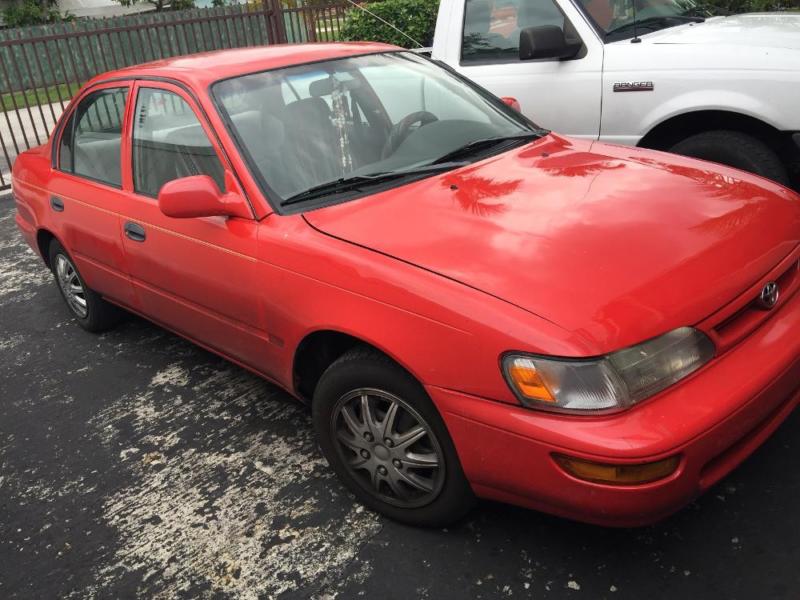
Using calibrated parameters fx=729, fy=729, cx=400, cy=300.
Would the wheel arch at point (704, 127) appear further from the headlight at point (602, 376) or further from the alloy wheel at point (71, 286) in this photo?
the alloy wheel at point (71, 286)

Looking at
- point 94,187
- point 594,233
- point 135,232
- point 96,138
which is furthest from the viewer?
point 96,138

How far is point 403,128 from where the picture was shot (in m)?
3.32

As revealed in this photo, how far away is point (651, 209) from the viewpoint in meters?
2.64

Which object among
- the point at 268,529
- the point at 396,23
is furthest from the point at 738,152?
the point at 396,23

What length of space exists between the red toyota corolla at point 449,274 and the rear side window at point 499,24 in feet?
4.13

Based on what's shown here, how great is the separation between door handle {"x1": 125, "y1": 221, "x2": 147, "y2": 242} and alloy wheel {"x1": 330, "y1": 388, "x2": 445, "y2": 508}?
1.50 metres

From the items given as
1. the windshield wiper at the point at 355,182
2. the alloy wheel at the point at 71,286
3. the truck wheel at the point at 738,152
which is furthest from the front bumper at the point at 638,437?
the alloy wheel at the point at 71,286

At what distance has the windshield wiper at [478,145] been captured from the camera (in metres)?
3.22

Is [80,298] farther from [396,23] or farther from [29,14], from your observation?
[29,14]

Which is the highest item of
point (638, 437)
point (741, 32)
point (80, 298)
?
point (741, 32)

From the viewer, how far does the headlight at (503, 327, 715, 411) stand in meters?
2.05

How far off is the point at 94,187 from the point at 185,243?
1.04 meters

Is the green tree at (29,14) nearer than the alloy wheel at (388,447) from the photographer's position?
No

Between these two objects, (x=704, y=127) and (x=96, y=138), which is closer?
(x=96, y=138)
